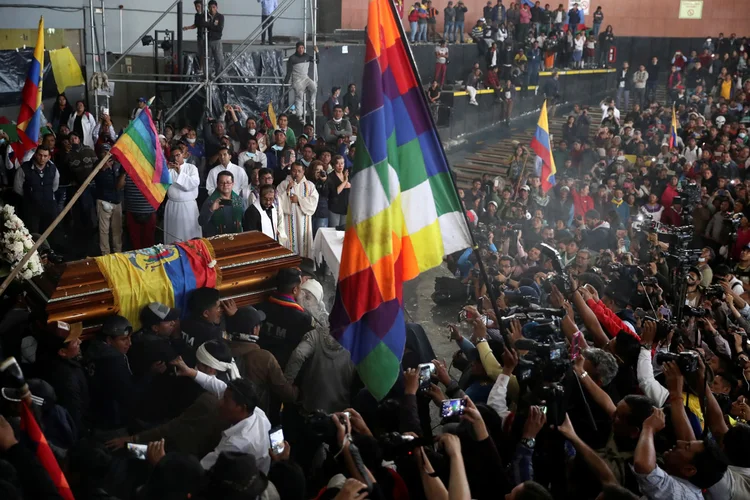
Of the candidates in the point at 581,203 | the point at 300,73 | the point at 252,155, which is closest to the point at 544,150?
the point at 581,203

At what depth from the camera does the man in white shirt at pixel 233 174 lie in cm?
825

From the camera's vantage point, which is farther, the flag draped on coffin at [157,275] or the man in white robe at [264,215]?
the man in white robe at [264,215]

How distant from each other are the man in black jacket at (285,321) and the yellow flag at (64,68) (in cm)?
891

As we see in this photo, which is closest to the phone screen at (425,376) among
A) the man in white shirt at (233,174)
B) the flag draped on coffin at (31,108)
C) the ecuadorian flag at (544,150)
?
the man in white shirt at (233,174)

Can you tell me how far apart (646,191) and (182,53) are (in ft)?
25.1

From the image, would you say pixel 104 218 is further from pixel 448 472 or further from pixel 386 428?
pixel 448 472

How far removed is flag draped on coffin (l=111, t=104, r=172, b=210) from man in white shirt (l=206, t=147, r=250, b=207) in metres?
2.06

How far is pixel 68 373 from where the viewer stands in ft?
13.9

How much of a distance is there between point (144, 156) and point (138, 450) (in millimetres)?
3048

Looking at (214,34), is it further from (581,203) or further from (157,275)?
(157,275)

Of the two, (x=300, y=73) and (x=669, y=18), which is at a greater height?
(x=669, y=18)

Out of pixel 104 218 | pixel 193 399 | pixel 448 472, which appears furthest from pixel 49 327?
pixel 104 218

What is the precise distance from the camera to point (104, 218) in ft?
27.7

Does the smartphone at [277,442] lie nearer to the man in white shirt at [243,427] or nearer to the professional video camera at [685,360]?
the man in white shirt at [243,427]
